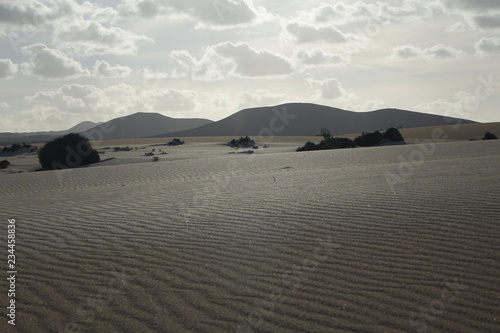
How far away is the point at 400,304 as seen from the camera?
172 inches

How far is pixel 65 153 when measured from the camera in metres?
25.1

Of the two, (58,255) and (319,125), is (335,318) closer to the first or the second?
(58,255)

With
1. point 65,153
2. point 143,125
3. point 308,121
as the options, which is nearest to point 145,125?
point 143,125

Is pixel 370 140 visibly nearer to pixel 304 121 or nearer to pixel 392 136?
pixel 392 136

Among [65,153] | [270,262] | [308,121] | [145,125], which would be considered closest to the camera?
[270,262]

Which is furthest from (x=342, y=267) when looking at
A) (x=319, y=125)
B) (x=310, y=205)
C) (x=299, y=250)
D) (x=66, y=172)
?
(x=319, y=125)

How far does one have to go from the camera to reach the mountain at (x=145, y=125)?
15964 cm

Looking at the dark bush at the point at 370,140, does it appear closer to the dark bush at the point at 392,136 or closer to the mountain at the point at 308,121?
the dark bush at the point at 392,136

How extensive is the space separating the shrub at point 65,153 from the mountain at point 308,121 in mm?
85025

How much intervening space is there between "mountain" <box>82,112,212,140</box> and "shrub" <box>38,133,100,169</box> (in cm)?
13060

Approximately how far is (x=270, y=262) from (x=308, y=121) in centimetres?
11474

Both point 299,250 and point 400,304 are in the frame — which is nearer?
point 400,304

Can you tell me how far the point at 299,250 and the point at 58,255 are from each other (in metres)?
2.90

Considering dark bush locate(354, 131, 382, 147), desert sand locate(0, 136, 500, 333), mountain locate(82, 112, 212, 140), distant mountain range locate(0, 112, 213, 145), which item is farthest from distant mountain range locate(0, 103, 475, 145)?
desert sand locate(0, 136, 500, 333)
